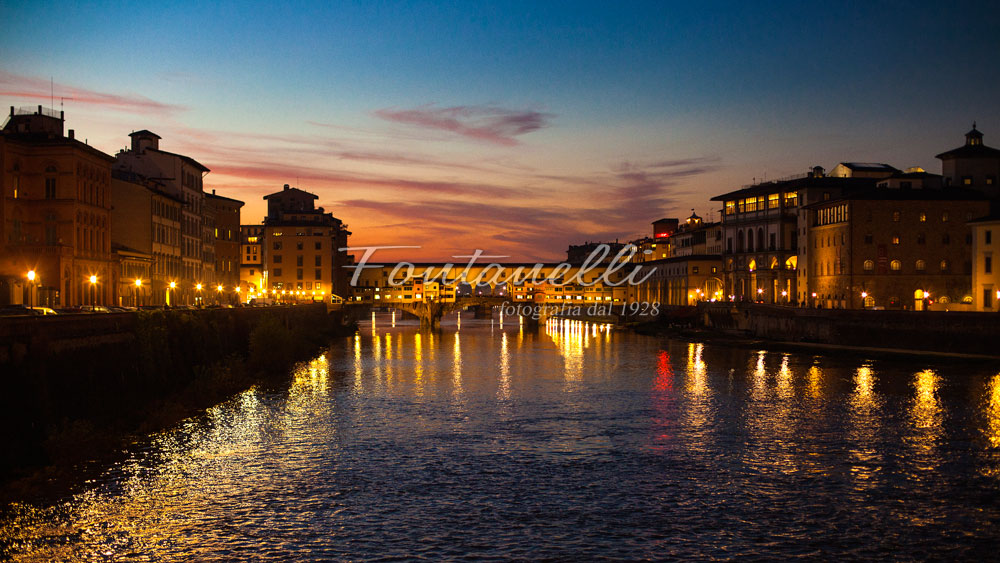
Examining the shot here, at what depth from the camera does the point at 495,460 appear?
31578 millimetres

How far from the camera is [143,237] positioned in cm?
7531

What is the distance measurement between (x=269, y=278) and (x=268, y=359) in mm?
100453

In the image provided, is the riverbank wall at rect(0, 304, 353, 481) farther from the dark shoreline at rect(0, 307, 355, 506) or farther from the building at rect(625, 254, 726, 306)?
the building at rect(625, 254, 726, 306)

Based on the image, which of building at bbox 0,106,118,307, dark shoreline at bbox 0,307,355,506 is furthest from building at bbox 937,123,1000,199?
building at bbox 0,106,118,307

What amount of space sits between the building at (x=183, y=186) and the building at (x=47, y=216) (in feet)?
59.7

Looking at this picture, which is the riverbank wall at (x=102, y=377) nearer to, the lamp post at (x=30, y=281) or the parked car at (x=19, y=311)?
the parked car at (x=19, y=311)

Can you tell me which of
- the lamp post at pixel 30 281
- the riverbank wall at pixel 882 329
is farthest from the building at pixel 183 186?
the riverbank wall at pixel 882 329

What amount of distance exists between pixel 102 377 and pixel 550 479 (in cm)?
1850

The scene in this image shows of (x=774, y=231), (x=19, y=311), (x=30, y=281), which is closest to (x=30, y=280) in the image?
(x=30, y=281)

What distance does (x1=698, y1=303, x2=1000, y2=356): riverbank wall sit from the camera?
204ft

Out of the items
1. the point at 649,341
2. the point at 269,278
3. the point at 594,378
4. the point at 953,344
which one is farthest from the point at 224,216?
the point at 953,344

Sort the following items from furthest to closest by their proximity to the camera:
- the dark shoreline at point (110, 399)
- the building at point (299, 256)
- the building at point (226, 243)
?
the building at point (299, 256) → the building at point (226, 243) → the dark shoreline at point (110, 399)

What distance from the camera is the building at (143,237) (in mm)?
70938

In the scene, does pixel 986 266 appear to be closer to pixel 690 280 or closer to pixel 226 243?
pixel 690 280
